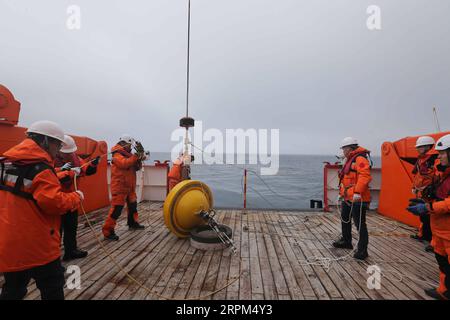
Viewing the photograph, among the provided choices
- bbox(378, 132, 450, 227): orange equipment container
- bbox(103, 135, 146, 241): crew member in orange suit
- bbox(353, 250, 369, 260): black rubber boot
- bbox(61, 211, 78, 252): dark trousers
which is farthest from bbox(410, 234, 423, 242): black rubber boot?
bbox(61, 211, 78, 252): dark trousers

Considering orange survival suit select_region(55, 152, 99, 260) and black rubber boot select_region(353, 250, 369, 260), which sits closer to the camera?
orange survival suit select_region(55, 152, 99, 260)

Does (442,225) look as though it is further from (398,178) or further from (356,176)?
(398,178)

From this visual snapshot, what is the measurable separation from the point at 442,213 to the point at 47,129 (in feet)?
13.7

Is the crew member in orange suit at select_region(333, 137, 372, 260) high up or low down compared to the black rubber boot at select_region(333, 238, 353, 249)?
up

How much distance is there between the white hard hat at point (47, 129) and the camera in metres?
1.93

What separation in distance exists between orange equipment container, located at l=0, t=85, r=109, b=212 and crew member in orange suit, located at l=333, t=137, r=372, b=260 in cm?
468

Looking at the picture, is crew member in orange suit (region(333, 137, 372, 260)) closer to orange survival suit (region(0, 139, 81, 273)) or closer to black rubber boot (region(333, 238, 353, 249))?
black rubber boot (region(333, 238, 353, 249))

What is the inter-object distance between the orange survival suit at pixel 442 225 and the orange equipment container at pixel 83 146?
5.20 m

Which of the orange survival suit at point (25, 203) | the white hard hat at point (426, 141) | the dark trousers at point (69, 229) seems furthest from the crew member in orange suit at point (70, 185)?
the white hard hat at point (426, 141)

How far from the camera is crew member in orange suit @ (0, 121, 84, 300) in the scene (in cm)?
176

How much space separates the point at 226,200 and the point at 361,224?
50.1 ft

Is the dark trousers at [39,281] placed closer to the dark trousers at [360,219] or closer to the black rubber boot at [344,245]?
the dark trousers at [360,219]

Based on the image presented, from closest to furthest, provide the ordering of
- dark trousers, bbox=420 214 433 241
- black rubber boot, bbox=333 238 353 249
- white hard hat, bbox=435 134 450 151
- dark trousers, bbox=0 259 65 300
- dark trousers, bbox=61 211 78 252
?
dark trousers, bbox=0 259 65 300 < white hard hat, bbox=435 134 450 151 < dark trousers, bbox=61 211 78 252 < black rubber boot, bbox=333 238 353 249 < dark trousers, bbox=420 214 433 241

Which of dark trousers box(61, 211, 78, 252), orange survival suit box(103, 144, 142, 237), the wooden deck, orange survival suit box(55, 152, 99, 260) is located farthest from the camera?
orange survival suit box(103, 144, 142, 237)
